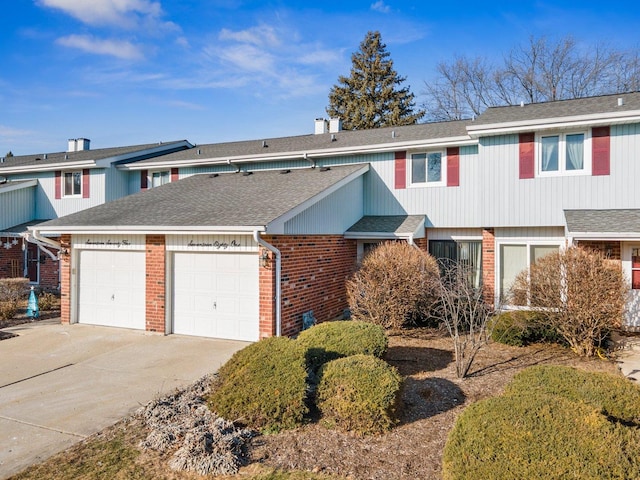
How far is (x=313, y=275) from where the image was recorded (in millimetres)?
10719

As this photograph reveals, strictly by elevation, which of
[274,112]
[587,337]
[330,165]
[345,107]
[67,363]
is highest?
[345,107]

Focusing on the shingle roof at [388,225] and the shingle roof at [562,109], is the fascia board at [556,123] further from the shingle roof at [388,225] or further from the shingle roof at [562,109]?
the shingle roof at [388,225]

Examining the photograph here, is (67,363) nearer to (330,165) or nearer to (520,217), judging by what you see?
(330,165)

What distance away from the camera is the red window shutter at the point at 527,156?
11.2 m

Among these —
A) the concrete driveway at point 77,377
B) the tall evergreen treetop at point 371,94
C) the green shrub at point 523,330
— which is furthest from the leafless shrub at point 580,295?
the tall evergreen treetop at point 371,94

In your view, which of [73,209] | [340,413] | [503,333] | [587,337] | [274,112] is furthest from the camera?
[274,112]

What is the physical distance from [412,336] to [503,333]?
1945mm

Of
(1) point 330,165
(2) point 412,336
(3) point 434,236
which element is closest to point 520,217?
(3) point 434,236

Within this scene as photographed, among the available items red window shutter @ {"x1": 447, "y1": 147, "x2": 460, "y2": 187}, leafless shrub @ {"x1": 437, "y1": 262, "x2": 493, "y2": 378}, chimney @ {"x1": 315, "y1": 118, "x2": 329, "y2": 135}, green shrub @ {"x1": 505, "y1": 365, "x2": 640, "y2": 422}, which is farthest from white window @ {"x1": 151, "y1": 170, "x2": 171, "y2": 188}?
green shrub @ {"x1": 505, "y1": 365, "x2": 640, "y2": 422}

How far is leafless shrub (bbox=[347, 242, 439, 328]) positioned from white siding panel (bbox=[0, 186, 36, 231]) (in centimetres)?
1543

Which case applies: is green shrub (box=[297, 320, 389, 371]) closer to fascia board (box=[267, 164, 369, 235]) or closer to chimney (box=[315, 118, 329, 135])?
fascia board (box=[267, 164, 369, 235])

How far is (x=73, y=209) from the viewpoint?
57.2 ft

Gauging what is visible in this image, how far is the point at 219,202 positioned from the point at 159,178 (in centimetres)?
718

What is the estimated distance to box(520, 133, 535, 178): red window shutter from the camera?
36.9 feet
